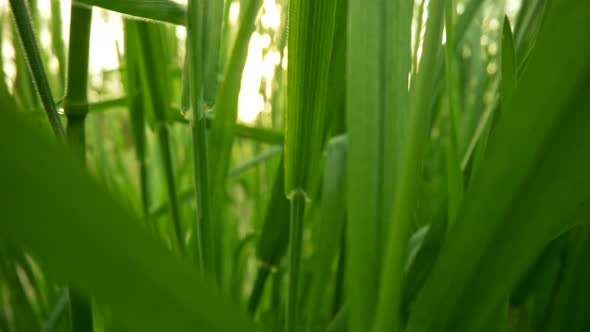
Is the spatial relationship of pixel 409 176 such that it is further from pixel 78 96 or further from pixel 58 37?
pixel 58 37

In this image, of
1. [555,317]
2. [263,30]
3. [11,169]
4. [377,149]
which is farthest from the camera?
[263,30]

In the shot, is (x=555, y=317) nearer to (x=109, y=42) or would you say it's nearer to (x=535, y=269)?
(x=535, y=269)

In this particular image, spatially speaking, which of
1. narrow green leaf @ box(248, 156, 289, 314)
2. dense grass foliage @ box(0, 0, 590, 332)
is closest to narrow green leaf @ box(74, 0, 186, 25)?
dense grass foliage @ box(0, 0, 590, 332)

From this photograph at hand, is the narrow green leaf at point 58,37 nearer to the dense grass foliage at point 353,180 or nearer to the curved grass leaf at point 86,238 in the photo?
the dense grass foliage at point 353,180

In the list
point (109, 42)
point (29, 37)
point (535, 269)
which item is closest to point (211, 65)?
point (29, 37)

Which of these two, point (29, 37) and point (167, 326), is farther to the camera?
point (29, 37)

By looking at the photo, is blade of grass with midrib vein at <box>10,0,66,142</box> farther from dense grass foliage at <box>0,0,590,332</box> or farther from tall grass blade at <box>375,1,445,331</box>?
tall grass blade at <box>375,1,445,331</box>

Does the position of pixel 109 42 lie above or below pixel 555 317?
above
